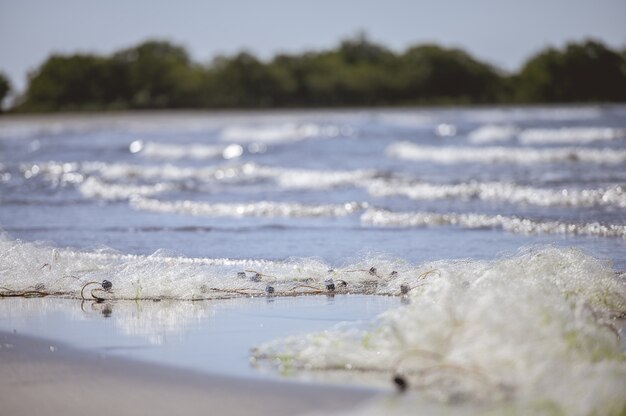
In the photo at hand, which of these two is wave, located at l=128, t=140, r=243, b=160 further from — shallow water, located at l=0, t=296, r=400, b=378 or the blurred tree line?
the blurred tree line

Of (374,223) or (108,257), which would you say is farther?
(374,223)

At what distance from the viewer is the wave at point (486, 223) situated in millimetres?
12312

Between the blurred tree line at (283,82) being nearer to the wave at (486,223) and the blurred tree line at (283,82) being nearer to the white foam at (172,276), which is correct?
the wave at (486,223)

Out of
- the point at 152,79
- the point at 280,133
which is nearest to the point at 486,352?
the point at 280,133

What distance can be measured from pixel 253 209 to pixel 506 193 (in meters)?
3.96

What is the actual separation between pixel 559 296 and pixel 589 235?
5.96 m

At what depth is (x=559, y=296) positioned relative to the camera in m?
6.45

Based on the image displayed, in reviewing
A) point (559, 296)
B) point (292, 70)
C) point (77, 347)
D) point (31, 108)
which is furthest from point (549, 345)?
point (292, 70)

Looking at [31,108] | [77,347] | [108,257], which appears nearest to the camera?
[77,347]

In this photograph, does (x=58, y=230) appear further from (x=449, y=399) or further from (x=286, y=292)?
(x=449, y=399)

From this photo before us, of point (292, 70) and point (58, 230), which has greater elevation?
point (292, 70)

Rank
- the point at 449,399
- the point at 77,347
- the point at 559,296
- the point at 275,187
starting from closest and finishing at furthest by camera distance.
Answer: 1. the point at 449,399
2. the point at 559,296
3. the point at 77,347
4. the point at 275,187

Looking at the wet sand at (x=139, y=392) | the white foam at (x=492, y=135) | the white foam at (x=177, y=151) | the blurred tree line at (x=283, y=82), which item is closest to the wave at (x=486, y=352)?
the wet sand at (x=139, y=392)

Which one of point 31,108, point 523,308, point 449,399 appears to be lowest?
point 449,399
